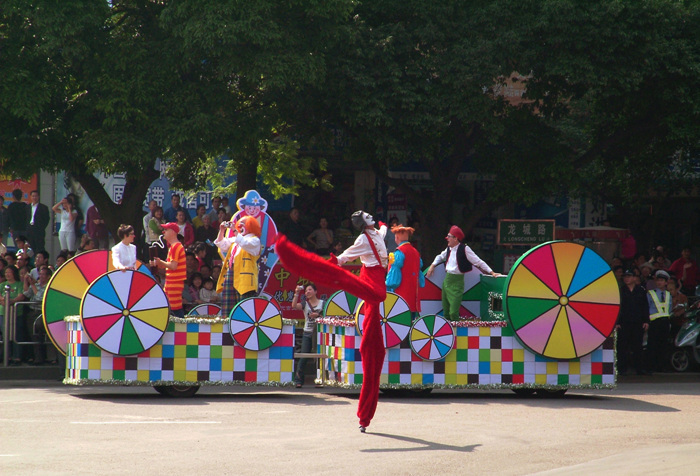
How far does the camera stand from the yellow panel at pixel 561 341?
476 inches

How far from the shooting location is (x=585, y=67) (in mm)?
18016

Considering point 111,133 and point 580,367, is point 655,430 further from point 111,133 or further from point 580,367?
point 111,133

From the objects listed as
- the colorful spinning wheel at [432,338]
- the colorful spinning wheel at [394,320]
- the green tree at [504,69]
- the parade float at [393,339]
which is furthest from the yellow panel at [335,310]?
the green tree at [504,69]

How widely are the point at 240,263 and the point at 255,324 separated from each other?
0.96m

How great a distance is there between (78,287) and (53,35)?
4.82m

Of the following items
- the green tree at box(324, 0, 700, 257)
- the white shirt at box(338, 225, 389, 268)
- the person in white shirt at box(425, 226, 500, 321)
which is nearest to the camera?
the white shirt at box(338, 225, 389, 268)

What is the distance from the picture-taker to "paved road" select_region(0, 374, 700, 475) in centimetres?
740

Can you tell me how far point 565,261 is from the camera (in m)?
12.1

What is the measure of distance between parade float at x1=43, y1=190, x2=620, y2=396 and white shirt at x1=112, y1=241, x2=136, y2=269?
0.86ft

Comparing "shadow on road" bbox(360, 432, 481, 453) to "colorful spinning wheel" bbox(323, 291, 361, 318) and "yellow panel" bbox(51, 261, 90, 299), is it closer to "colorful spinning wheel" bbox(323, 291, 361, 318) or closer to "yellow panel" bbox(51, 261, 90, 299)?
"colorful spinning wheel" bbox(323, 291, 361, 318)

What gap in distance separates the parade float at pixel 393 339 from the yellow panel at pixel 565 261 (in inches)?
0.5

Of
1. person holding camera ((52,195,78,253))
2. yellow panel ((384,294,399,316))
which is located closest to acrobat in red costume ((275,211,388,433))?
yellow panel ((384,294,399,316))

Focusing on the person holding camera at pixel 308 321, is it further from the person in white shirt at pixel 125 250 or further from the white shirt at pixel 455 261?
the person in white shirt at pixel 125 250

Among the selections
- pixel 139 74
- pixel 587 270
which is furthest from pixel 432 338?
pixel 139 74
